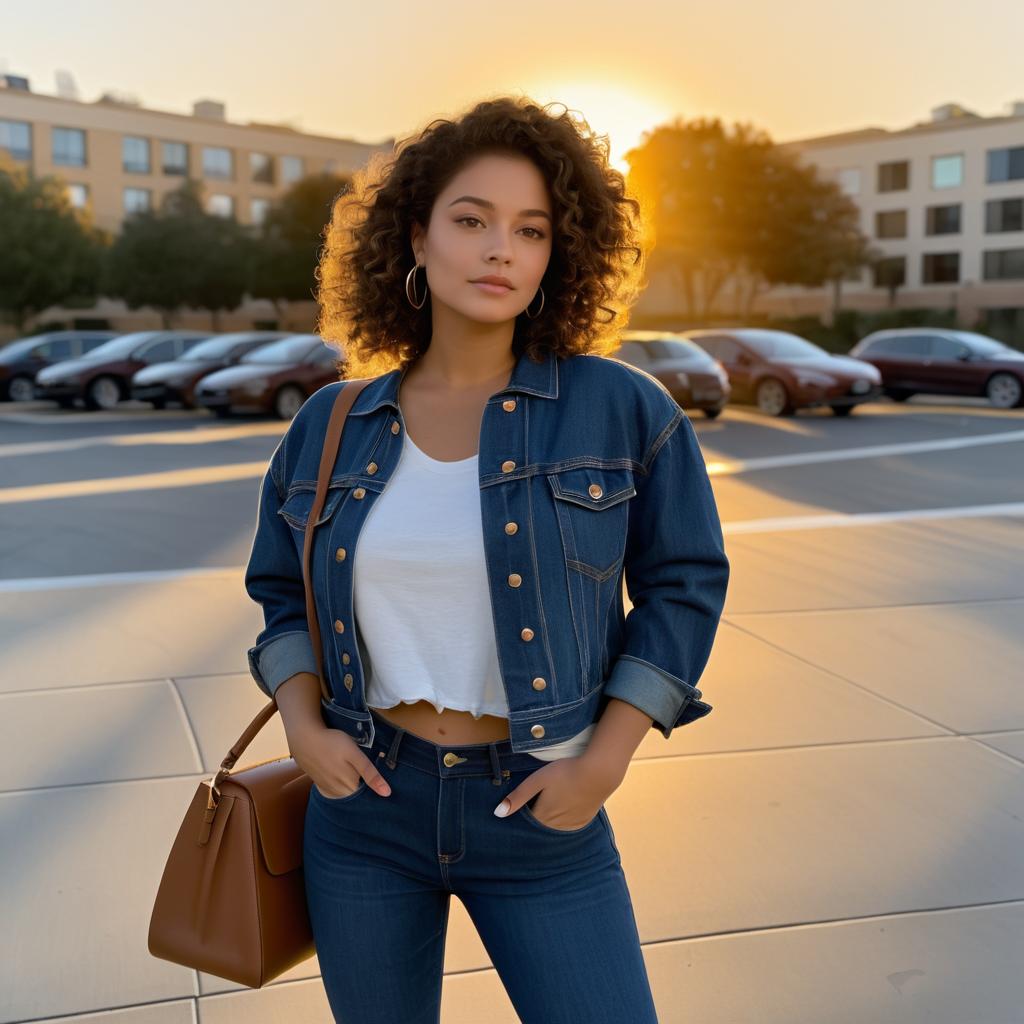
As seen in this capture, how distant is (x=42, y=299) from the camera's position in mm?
42406

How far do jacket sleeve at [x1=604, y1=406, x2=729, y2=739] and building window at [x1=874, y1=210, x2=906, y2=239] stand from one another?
2536 inches

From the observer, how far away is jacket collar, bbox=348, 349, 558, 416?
1.88 metres

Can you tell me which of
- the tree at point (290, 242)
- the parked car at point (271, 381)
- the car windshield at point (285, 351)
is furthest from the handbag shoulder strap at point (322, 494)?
the tree at point (290, 242)

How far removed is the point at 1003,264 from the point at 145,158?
41.6 meters

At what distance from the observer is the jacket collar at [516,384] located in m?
1.88

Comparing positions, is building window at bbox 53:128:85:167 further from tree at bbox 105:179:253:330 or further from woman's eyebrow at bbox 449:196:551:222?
woman's eyebrow at bbox 449:196:551:222

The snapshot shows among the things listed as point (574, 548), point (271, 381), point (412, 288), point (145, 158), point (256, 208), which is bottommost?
point (271, 381)

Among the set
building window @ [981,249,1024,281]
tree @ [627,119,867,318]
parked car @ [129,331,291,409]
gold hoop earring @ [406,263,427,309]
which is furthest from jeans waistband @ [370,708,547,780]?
building window @ [981,249,1024,281]

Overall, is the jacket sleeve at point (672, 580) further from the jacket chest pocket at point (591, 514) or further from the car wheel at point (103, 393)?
the car wheel at point (103, 393)

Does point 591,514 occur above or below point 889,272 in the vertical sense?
below

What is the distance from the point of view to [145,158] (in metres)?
61.6

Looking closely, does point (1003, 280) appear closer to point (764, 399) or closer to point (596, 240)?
point (764, 399)

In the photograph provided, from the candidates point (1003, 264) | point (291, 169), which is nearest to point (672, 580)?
point (1003, 264)

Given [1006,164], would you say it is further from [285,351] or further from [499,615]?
[499,615]
